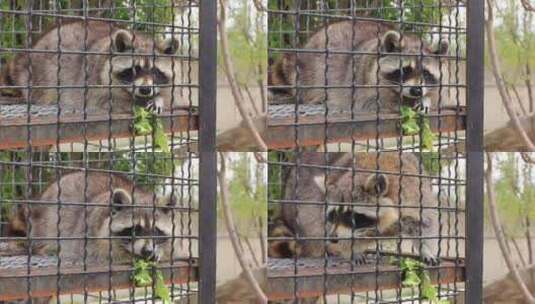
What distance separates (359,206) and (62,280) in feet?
4.27

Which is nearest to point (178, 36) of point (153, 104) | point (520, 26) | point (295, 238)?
point (153, 104)

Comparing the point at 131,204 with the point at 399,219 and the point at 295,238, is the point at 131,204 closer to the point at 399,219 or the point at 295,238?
the point at 295,238

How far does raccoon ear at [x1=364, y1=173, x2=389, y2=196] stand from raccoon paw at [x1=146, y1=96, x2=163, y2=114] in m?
0.96

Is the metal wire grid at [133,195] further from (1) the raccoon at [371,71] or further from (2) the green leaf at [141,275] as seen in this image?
(1) the raccoon at [371,71]

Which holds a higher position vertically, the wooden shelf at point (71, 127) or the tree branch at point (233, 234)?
the wooden shelf at point (71, 127)

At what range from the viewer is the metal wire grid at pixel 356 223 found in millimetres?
4418

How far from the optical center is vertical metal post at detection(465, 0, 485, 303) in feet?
15.0

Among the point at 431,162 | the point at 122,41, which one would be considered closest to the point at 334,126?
the point at 431,162

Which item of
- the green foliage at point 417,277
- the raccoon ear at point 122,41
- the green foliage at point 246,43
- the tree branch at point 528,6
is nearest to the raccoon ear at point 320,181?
the green foliage at point 417,277

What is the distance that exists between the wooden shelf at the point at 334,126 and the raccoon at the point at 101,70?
1.57 feet

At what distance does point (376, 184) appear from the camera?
181 inches

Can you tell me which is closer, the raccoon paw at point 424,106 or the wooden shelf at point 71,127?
the wooden shelf at point 71,127

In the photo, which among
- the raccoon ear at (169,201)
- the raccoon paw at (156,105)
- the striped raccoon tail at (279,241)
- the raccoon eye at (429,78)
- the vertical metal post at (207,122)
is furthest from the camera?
the raccoon eye at (429,78)

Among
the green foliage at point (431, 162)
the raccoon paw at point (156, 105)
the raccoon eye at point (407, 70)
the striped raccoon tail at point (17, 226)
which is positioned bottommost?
the striped raccoon tail at point (17, 226)
